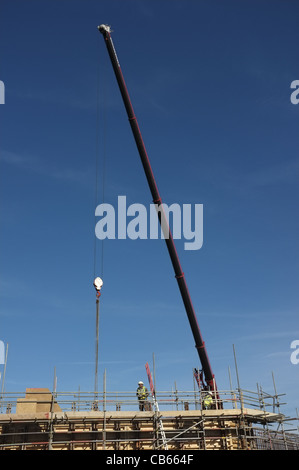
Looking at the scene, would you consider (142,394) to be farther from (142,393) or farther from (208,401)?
(208,401)

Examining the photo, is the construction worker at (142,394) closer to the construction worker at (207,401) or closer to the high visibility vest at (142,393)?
the high visibility vest at (142,393)

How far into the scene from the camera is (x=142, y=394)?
2692 cm

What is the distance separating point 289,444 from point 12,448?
56.6ft

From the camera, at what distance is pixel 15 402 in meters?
25.9

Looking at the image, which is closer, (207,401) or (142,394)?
(142,394)

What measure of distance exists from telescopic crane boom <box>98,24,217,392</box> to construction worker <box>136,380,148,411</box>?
4654 millimetres

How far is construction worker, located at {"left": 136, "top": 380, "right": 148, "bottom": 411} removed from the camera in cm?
2688

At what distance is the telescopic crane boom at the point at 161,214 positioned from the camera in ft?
99.8

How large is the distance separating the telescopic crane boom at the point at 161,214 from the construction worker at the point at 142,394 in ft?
15.3

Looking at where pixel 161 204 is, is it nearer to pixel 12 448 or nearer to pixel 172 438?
pixel 172 438

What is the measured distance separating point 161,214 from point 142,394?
35.8 feet

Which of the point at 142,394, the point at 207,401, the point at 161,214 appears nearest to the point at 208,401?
the point at 207,401
